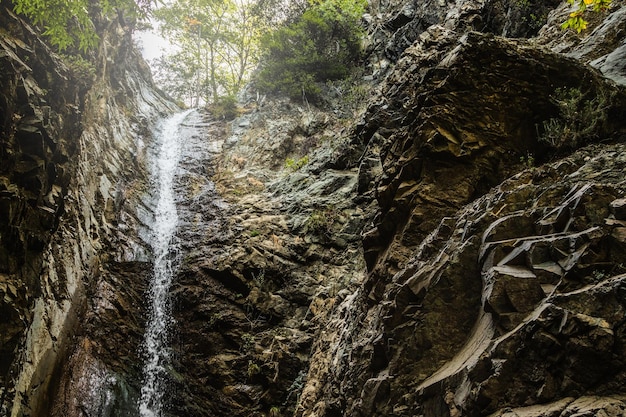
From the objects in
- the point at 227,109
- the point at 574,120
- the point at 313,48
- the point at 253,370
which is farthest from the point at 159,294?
the point at 227,109

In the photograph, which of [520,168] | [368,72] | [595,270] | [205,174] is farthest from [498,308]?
[368,72]

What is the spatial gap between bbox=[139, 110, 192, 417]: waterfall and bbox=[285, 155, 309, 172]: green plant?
4.79 m

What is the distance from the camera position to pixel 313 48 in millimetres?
19938

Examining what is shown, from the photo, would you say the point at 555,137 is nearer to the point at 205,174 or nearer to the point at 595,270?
the point at 595,270

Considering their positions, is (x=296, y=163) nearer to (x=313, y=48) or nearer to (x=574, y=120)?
(x=313, y=48)

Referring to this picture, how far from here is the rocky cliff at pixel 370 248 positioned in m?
3.78

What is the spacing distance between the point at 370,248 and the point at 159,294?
716 centimetres

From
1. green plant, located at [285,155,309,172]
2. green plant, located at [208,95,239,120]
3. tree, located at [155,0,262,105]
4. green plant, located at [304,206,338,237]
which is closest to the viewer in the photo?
green plant, located at [304,206,338,237]

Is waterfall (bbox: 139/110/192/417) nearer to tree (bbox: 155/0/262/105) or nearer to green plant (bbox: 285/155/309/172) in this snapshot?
green plant (bbox: 285/155/309/172)

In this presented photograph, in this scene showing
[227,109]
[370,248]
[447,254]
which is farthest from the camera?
[227,109]

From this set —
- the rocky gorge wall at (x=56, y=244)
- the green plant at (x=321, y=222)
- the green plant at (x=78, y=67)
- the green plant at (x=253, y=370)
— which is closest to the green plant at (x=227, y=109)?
the rocky gorge wall at (x=56, y=244)

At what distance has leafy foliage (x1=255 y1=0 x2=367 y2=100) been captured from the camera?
19.9 meters

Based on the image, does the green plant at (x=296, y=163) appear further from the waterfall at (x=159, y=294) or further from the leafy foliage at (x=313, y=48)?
the leafy foliage at (x=313, y=48)

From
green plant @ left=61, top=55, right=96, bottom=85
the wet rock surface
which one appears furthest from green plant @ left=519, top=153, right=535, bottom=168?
green plant @ left=61, top=55, right=96, bottom=85
